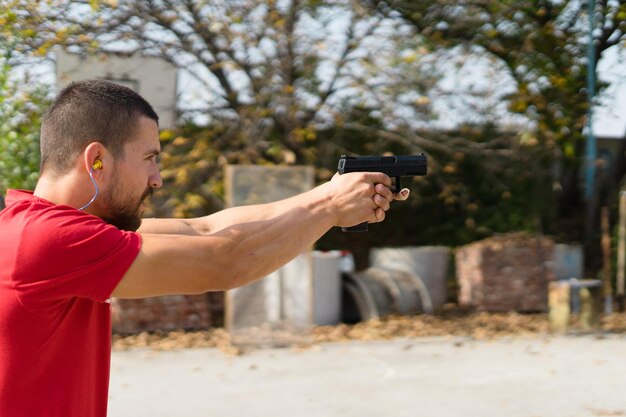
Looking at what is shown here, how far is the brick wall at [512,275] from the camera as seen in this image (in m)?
12.0

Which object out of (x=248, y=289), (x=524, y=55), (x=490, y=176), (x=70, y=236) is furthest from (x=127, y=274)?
(x=490, y=176)

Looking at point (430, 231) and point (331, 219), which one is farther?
point (430, 231)

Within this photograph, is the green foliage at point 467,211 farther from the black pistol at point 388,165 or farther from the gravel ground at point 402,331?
the black pistol at point 388,165

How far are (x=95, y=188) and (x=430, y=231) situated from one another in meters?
12.3

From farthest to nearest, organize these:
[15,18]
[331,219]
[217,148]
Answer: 1. [217,148]
2. [15,18]
3. [331,219]

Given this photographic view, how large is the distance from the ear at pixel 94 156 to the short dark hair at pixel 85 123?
0.02 metres

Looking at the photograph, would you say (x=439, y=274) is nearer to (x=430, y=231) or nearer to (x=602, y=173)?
(x=430, y=231)

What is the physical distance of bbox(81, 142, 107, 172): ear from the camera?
2.17 meters

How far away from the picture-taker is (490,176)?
13.8 meters

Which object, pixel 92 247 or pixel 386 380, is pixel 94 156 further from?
pixel 386 380

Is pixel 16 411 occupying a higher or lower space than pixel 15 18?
lower

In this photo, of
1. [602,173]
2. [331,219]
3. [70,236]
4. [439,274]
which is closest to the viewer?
[70,236]

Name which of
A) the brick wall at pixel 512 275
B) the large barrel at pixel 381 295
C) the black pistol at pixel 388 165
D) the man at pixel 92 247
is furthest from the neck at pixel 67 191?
the brick wall at pixel 512 275

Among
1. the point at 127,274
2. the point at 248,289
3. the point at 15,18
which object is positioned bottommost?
the point at 248,289
